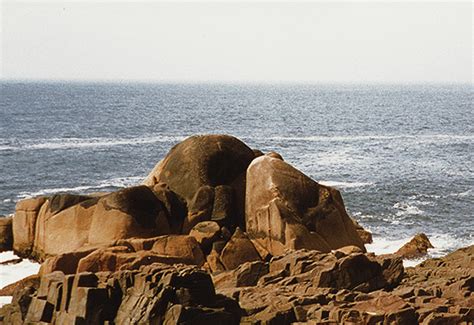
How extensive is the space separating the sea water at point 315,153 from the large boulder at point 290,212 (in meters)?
7.30

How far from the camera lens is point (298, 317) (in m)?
22.7

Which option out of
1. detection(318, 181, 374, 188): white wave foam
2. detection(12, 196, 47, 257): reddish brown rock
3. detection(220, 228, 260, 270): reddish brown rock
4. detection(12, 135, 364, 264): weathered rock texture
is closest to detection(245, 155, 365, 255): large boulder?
detection(12, 135, 364, 264): weathered rock texture

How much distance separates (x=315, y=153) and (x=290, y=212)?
54.1m

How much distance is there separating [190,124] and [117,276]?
107431 mm

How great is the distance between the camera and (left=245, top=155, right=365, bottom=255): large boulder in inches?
1312

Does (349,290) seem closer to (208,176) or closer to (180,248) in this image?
(180,248)

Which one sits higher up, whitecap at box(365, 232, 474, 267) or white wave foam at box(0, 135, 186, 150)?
whitecap at box(365, 232, 474, 267)

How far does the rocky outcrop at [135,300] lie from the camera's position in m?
21.5

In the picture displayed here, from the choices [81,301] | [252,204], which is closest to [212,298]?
[81,301]

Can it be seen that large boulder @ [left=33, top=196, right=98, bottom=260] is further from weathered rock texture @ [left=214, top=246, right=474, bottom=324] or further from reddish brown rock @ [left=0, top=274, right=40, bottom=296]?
weathered rock texture @ [left=214, top=246, right=474, bottom=324]

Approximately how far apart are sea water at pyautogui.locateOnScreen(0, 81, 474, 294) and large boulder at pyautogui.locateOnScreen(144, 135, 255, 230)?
28.7 ft

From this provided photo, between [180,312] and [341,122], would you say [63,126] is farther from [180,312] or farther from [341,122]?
[180,312]

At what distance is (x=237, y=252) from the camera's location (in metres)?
32.8

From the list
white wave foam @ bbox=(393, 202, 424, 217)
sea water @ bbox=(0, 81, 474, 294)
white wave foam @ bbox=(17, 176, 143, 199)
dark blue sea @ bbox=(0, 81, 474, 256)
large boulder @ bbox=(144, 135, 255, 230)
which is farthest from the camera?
white wave foam @ bbox=(17, 176, 143, 199)
